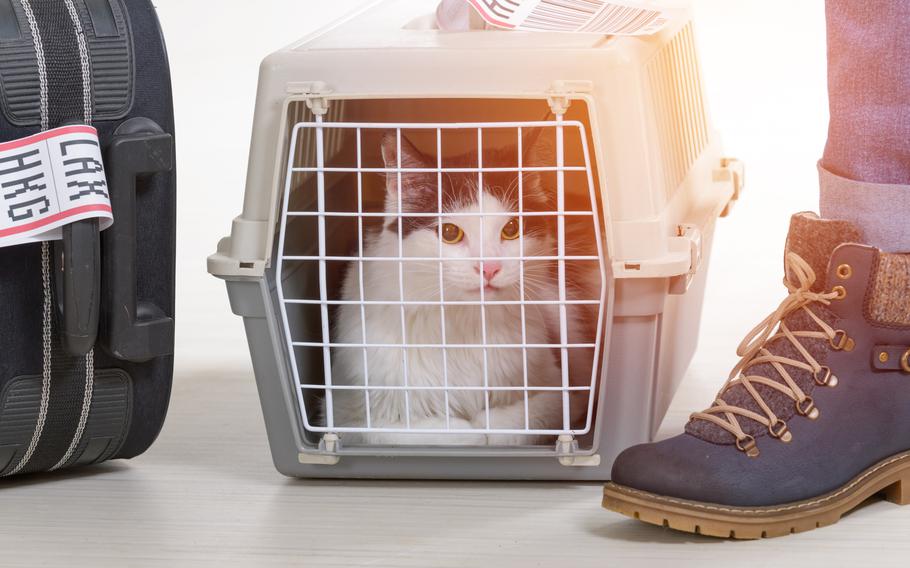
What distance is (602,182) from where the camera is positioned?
48.8 inches

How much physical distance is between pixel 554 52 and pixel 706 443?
17.8 inches

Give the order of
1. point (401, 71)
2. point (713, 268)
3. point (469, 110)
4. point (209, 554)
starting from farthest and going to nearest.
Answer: point (713, 268) < point (469, 110) < point (401, 71) < point (209, 554)

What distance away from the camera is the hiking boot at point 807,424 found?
116 centimetres

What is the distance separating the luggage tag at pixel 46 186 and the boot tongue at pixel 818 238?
77cm

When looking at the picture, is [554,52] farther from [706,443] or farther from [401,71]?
[706,443]

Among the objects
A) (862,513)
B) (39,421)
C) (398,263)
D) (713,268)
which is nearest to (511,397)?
(398,263)

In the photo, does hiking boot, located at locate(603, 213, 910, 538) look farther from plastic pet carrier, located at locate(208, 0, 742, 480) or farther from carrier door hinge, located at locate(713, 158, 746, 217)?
carrier door hinge, located at locate(713, 158, 746, 217)

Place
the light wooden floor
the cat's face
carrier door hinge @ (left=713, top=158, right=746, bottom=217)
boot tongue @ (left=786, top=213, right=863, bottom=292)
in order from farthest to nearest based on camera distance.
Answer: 1. carrier door hinge @ (left=713, top=158, right=746, bottom=217)
2. the cat's face
3. boot tongue @ (left=786, top=213, right=863, bottom=292)
4. the light wooden floor

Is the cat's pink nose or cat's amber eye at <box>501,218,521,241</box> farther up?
cat's amber eye at <box>501,218,521,241</box>

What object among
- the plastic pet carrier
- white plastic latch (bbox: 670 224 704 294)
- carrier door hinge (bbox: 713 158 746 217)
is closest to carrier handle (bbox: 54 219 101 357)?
the plastic pet carrier

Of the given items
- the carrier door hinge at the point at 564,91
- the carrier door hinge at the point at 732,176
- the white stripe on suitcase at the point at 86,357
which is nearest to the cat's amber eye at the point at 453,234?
the carrier door hinge at the point at 564,91

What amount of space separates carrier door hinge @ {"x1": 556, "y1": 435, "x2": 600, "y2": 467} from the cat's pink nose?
8.0 inches

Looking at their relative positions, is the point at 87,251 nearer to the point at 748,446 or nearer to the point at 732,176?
the point at 748,446

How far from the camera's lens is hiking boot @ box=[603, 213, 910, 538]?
116 cm
